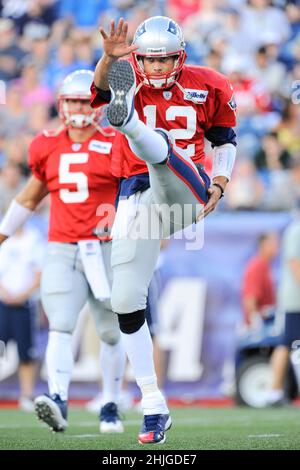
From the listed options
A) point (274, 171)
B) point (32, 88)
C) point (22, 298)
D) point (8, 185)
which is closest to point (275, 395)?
point (22, 298)

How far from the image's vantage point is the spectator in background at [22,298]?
803cm

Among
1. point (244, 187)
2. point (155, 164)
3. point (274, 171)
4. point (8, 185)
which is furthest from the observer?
point (274, 171)

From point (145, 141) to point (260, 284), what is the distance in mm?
4696

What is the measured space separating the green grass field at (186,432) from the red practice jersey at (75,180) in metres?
1.08

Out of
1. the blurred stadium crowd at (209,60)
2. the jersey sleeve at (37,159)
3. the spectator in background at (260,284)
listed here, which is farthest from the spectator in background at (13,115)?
the jersey sleeve at (37,159)

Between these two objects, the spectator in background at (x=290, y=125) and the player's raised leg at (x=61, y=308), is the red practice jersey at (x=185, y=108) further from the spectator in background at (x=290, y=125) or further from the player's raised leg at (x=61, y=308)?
the spectator in background at (x=290, y=125)

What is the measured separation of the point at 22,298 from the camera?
8.10 meters

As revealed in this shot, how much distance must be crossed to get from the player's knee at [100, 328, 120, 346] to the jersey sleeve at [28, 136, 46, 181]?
36.1 inches

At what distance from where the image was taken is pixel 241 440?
A: 435cm

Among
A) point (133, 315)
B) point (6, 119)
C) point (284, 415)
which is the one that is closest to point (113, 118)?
point (133, 315)

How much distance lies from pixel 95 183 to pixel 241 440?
1.65 m

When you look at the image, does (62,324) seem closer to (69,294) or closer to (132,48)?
(69,294)

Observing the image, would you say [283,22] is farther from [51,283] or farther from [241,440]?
[241,440]
